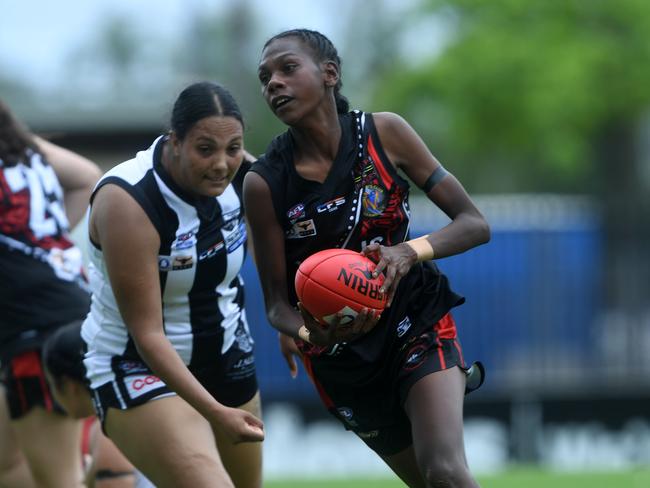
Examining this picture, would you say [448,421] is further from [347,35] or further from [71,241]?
[347,35]

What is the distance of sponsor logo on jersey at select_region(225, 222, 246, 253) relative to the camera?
5.21m

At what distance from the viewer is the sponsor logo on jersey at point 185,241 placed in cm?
500

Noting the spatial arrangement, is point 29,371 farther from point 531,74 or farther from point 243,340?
point 531,74

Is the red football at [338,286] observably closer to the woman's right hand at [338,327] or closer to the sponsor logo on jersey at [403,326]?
the woman's right hand at [338,327]

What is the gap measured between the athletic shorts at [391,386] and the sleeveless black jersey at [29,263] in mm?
1772

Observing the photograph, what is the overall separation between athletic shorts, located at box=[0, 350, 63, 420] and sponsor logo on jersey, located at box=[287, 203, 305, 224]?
201cm

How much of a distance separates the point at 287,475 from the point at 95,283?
7233mm

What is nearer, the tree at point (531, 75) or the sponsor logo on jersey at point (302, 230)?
the sponsor logo on jersey at point (302, 230)

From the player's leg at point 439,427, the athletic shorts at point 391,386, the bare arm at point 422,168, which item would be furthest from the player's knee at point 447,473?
the bare arm at point 422,168

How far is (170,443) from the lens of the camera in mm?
4871

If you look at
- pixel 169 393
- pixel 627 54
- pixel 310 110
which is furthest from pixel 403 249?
pixel 627 54

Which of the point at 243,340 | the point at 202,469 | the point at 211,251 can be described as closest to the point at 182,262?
the point at 211,251

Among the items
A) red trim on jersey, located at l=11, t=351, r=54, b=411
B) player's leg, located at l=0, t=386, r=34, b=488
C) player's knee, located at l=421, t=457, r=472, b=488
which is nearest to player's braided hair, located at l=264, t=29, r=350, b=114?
player's knee, located at l=421, t=457, r=472, b=488

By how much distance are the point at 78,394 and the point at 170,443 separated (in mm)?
1441
